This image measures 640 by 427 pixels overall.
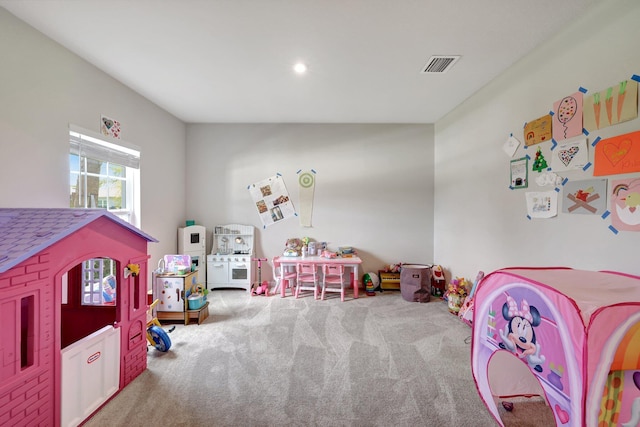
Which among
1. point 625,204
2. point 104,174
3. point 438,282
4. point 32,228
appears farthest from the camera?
point 438,282

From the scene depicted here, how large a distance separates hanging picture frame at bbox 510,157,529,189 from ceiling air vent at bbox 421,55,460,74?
3.53 ft

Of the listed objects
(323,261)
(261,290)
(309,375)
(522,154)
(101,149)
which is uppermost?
(101,149)

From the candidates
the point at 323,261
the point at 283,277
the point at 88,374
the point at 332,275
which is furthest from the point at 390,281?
the point at 88,374

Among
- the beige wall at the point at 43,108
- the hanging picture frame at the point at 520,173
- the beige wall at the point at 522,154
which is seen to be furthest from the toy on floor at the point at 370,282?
the beige wall at the point at 43,108

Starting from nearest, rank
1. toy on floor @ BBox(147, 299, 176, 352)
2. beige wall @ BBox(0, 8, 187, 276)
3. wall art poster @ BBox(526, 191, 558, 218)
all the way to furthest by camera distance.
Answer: beige wall @ BBox(0, 8, 187, 276) → wall art poster @ BBox(526, 191, 558, 218) → toy on floor @ BBox(147, 299, 176, 352)

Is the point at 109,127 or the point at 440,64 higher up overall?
the point at 440,64

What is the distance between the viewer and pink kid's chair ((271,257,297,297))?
12.7ft

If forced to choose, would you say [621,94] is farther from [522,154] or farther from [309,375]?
[309,375]

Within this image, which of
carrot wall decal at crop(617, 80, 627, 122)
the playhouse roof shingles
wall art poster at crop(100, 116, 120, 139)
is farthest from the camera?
wall art poster at crop(100, 116, 120, 139)

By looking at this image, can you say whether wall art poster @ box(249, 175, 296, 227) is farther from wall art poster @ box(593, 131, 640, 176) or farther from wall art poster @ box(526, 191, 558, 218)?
wall art poster @ box(593, 131, 640, 176)

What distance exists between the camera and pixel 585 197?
1.85 m

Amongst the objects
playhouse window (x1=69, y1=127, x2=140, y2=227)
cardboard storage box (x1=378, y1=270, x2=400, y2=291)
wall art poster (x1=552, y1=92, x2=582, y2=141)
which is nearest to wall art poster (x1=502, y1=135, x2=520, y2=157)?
wall art poster (x1=552, y1=92, x2=582, y2=141)

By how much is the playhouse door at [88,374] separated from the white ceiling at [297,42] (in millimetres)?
2164

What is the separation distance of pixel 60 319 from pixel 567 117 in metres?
3.51
